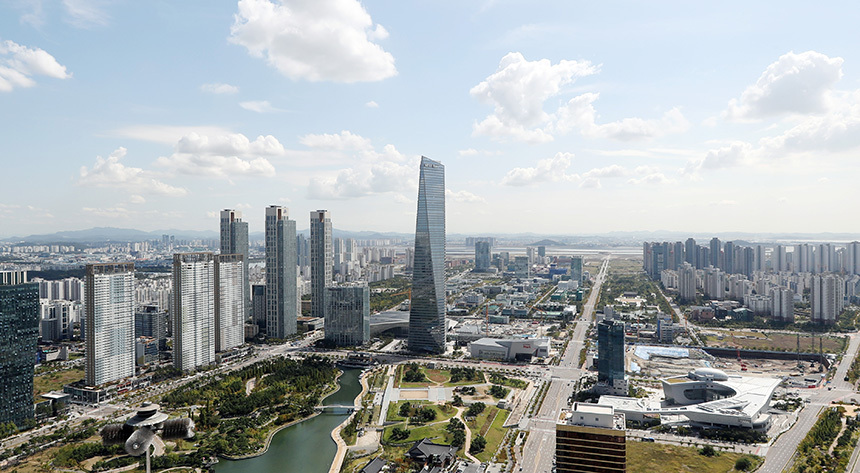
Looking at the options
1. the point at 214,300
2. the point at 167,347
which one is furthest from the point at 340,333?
the point at 167,347

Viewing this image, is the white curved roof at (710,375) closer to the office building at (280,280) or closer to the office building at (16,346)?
the office building at (280,280)

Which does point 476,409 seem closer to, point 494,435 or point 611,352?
point 494,435

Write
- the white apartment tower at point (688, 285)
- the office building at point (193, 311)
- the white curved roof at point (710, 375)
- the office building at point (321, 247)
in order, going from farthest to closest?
the white apartment tower at point (688, 285), the office building at point (321, 247), the office building at point (193, 311), the white curved roof at point (710, 375)

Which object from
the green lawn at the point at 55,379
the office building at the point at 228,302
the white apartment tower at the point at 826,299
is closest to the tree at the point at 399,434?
the green lawn at the point at 55,379

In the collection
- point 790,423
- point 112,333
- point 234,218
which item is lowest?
point 790,423

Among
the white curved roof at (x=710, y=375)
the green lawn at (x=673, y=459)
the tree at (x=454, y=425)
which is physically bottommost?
the green lawn at (x=673, y=459)

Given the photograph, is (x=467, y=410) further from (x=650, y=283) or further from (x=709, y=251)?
(x=709, y=251)

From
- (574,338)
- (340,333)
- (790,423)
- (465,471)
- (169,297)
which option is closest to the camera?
(465,471)
